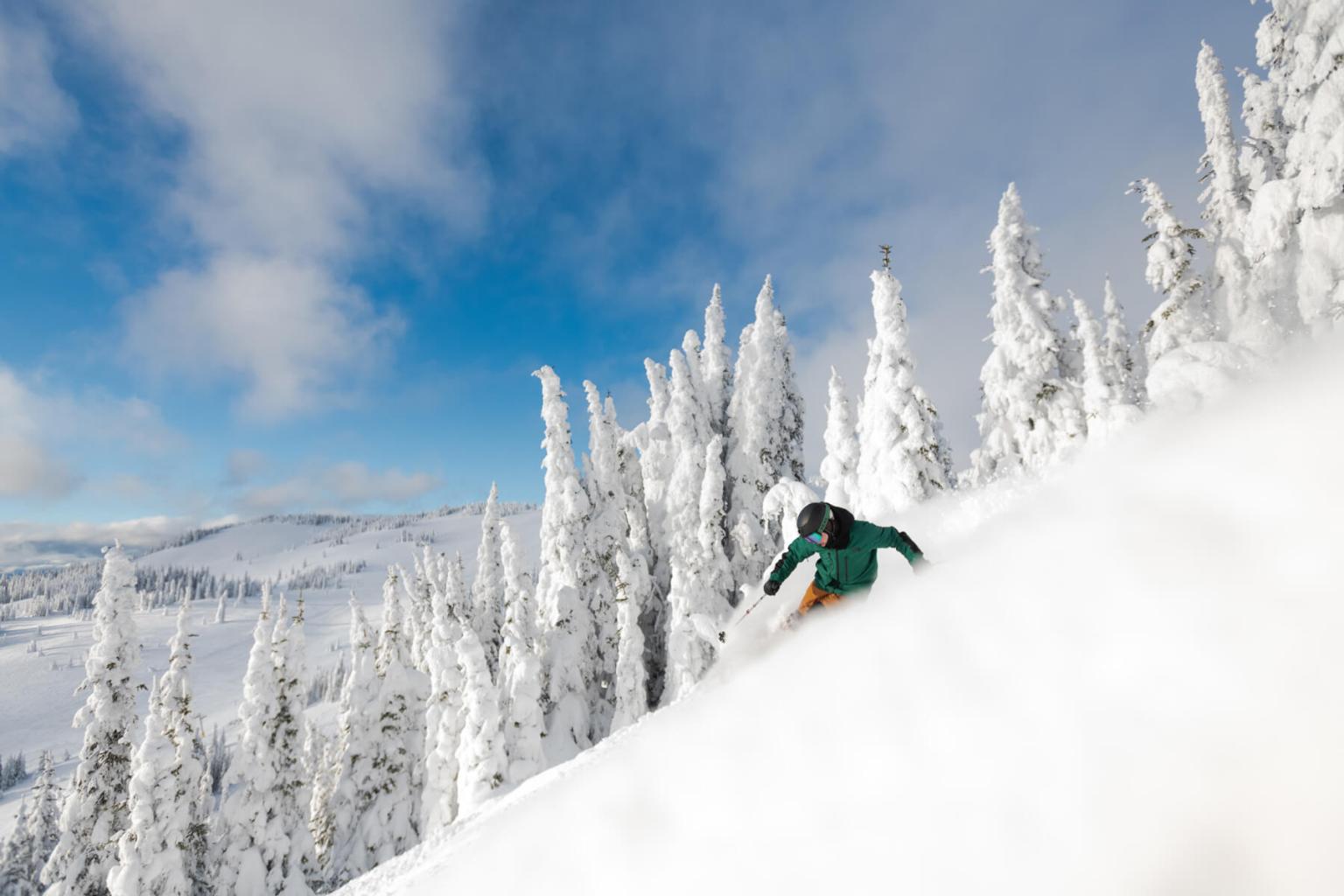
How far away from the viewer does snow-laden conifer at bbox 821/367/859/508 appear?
752 inches

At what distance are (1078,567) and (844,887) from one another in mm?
1275

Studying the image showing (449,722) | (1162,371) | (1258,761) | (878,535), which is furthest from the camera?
(449,722)

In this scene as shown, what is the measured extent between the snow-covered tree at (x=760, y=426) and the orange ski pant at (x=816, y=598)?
19480 millimetres

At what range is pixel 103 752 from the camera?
18469 millimetres

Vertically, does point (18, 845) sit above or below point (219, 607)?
below

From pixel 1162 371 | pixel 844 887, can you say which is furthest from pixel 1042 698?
pixel 1162 371

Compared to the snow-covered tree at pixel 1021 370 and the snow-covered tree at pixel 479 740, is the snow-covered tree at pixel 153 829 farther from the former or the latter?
the snow-covered tree at pixel 1021 370

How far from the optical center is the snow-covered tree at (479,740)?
693 inches

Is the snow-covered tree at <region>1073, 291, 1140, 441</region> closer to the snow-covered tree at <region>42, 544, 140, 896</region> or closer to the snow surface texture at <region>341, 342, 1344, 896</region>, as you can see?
the snow surface texture at <region>341, 342, 1344, 896</region>

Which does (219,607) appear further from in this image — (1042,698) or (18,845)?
(1042,698)

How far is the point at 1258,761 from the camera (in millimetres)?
1325

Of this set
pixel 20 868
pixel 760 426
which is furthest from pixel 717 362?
pixel 20 868

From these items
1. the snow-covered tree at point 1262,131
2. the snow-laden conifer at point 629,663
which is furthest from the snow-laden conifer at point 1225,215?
the snow-laden conifer at point 629,663

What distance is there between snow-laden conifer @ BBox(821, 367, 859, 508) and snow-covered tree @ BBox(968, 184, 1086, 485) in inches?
161
